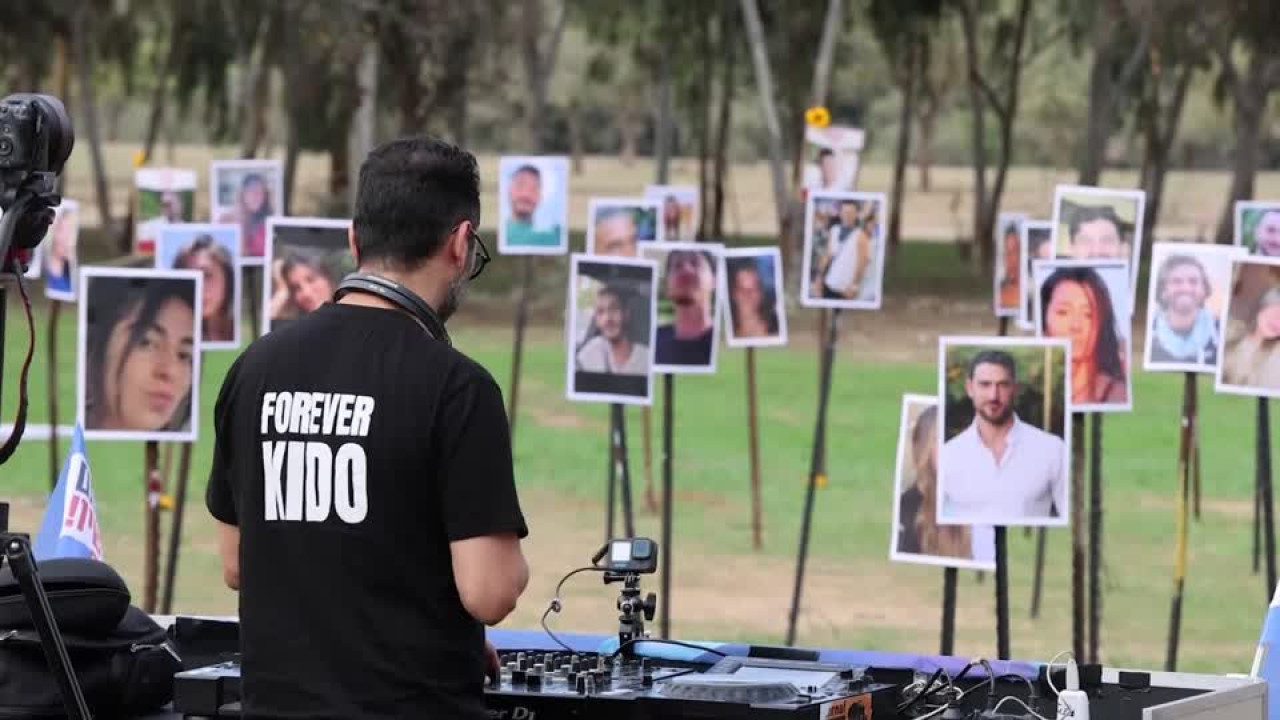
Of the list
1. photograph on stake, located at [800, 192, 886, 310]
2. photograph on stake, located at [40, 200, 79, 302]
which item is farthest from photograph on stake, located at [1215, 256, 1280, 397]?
photograph on stake, located at [40, 200, 79, 302]

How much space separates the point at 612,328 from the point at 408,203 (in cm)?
628

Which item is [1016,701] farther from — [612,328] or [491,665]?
[612,328]

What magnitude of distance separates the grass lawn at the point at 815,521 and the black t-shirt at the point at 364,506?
555cm

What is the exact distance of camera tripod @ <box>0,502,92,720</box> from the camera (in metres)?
3.75

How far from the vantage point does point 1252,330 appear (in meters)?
8.33

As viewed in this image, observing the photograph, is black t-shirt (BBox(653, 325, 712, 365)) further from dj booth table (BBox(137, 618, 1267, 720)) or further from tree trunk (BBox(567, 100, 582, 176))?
tree trunk (BBox(567, 100, 582, 176))

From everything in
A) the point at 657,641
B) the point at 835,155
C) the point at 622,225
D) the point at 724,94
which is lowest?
the point at 657,641

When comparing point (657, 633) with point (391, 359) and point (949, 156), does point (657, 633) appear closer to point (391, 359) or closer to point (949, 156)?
point (391, 359)

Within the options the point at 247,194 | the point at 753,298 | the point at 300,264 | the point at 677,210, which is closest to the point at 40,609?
the point at 300,264

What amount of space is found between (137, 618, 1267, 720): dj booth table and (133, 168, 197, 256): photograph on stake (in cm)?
873

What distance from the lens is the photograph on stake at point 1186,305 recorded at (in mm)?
8594

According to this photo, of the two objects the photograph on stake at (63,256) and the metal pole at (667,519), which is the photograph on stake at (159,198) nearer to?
the photograph on stake at (63,256)

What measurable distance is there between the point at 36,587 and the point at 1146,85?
33.1 metres

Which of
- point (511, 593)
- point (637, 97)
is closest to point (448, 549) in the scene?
point (511, 593)
